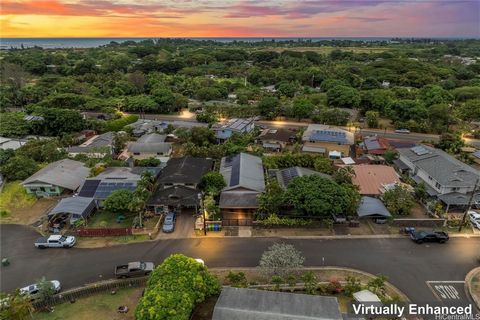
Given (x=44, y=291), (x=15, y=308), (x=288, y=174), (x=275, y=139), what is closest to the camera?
(x=15, y=308)

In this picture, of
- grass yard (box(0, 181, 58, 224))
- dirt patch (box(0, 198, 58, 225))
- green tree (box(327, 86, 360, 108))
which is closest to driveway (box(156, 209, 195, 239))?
dirt patch (box(0, 198, 58, 225))

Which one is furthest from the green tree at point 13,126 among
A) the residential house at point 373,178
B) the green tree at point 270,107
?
the residential house at point 373,178

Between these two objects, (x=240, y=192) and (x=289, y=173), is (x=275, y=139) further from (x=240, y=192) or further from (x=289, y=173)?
(x=240, y=192)

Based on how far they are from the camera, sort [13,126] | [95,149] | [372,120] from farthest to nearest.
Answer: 1. [372,120]
2. [13,126]
3. [95,149]

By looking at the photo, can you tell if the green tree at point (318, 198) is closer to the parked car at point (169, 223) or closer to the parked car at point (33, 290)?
the parked car at point (169, 223)

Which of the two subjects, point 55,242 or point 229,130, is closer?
point 55,242

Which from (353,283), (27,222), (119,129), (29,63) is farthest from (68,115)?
(29,63)

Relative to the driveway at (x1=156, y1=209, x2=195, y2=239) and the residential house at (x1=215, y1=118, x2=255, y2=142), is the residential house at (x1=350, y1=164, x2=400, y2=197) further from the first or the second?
the residential house at (x1=215, y1=118, x2=255, y2=142)

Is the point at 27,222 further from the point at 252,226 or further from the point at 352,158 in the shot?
the point at 352,158

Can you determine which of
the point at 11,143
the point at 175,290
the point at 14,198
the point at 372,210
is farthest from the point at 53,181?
the point at 372,210
